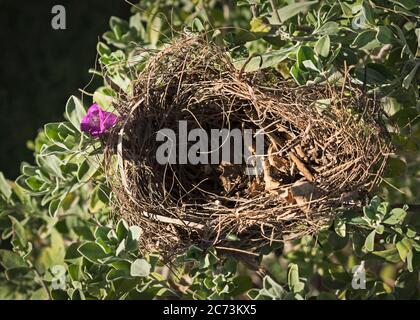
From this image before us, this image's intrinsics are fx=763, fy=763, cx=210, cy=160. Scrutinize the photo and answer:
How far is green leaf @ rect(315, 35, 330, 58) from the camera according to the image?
4.85ft

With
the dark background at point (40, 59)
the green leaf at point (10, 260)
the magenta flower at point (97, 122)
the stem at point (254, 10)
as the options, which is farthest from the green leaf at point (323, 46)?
the dark background at point (40, 59)

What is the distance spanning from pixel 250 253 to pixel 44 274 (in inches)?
28.5

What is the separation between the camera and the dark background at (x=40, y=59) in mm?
3916

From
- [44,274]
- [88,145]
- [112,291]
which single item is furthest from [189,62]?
[44,274]

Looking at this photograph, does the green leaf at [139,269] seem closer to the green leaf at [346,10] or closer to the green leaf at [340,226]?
the green leaf at [340,226]

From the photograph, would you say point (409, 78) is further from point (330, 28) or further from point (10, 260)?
point (10, 260)

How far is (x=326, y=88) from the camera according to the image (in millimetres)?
1509

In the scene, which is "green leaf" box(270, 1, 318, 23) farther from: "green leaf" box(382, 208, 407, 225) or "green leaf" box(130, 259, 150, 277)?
"green leaf" box(130, 259, 150, 277)

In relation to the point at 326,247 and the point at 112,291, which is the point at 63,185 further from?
the point at 326,247

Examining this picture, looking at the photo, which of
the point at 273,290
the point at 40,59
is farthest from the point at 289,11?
the point at 40,59

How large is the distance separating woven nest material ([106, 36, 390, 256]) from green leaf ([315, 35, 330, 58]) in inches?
2.6

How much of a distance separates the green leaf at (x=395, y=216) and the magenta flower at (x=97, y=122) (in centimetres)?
57

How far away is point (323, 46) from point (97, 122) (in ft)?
1.57

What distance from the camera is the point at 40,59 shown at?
162 inches
